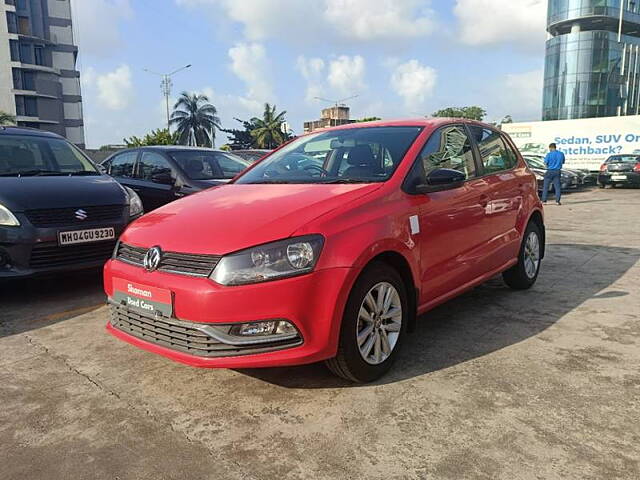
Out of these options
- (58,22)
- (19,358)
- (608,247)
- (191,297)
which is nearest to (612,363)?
(191,297)

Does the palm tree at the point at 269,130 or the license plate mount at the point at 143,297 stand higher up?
the palm tree at the point at 269,130

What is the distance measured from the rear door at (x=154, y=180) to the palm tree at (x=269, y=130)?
62.3m

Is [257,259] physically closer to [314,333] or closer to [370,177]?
[314,333]

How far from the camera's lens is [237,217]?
301 centimetres

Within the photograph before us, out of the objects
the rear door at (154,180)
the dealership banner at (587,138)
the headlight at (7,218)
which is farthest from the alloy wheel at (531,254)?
the dealership banner at (587,138)

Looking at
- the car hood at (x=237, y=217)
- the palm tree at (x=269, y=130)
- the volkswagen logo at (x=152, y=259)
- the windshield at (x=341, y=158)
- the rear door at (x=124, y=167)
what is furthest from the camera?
the palm tree at (x=269, y=130)

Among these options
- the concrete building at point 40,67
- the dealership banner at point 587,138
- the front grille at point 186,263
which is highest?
the concrete building at point 40,67

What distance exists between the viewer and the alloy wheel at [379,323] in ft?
9.84

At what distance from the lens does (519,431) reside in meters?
2.58

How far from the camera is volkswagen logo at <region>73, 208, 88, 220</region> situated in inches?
193

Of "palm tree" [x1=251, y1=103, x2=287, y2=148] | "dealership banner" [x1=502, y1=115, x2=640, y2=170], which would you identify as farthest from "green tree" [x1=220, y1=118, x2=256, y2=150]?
"dealership banner" [x1=502, y1=115, x2=640, y2=170]

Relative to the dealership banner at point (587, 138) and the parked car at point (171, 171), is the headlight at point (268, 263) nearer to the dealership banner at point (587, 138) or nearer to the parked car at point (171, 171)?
the parked car at point (171, 171)

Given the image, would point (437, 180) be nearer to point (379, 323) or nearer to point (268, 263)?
point (379, 323)

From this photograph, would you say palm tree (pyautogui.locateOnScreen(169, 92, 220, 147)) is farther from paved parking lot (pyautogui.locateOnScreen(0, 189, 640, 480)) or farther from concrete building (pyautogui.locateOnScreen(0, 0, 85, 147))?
paved parking lot (pyautogui.locateOnScreen(0, 189, 640, 480))
